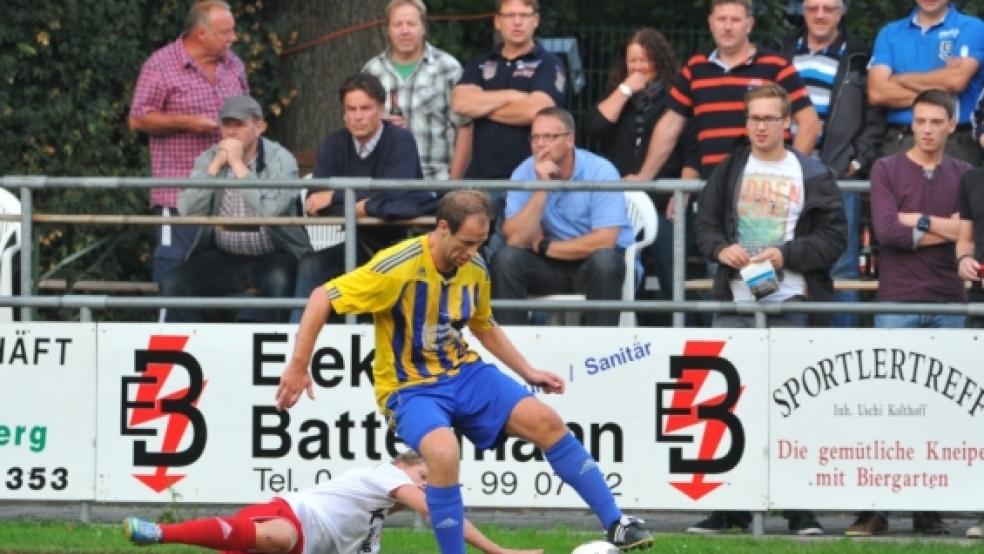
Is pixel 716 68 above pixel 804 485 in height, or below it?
above

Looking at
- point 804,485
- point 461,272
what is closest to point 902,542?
point 804,485

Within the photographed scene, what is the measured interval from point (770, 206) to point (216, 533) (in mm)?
3833

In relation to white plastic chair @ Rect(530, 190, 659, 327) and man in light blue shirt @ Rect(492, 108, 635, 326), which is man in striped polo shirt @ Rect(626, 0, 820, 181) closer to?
white plastic chair @ Rect(530, 190, 659, 327)

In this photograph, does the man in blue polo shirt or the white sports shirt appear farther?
the man in blue polo shirt

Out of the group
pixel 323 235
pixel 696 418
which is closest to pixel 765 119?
pixel 696 418

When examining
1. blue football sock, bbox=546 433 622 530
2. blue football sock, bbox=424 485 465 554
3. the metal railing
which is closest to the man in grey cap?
the metal railing

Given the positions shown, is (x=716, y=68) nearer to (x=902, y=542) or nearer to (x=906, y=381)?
(x=906, y=381)

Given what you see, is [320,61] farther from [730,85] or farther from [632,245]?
[632,245]

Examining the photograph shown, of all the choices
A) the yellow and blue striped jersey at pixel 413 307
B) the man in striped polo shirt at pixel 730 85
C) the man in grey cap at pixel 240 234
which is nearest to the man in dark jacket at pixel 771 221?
the man in striped polo shirt at pixel 730 85

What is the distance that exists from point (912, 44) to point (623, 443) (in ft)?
10.7

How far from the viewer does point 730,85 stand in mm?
13961

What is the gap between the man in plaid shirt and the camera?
1471 centimetres

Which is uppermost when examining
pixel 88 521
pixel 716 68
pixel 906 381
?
pixel 716 68

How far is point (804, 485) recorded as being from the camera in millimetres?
12891
